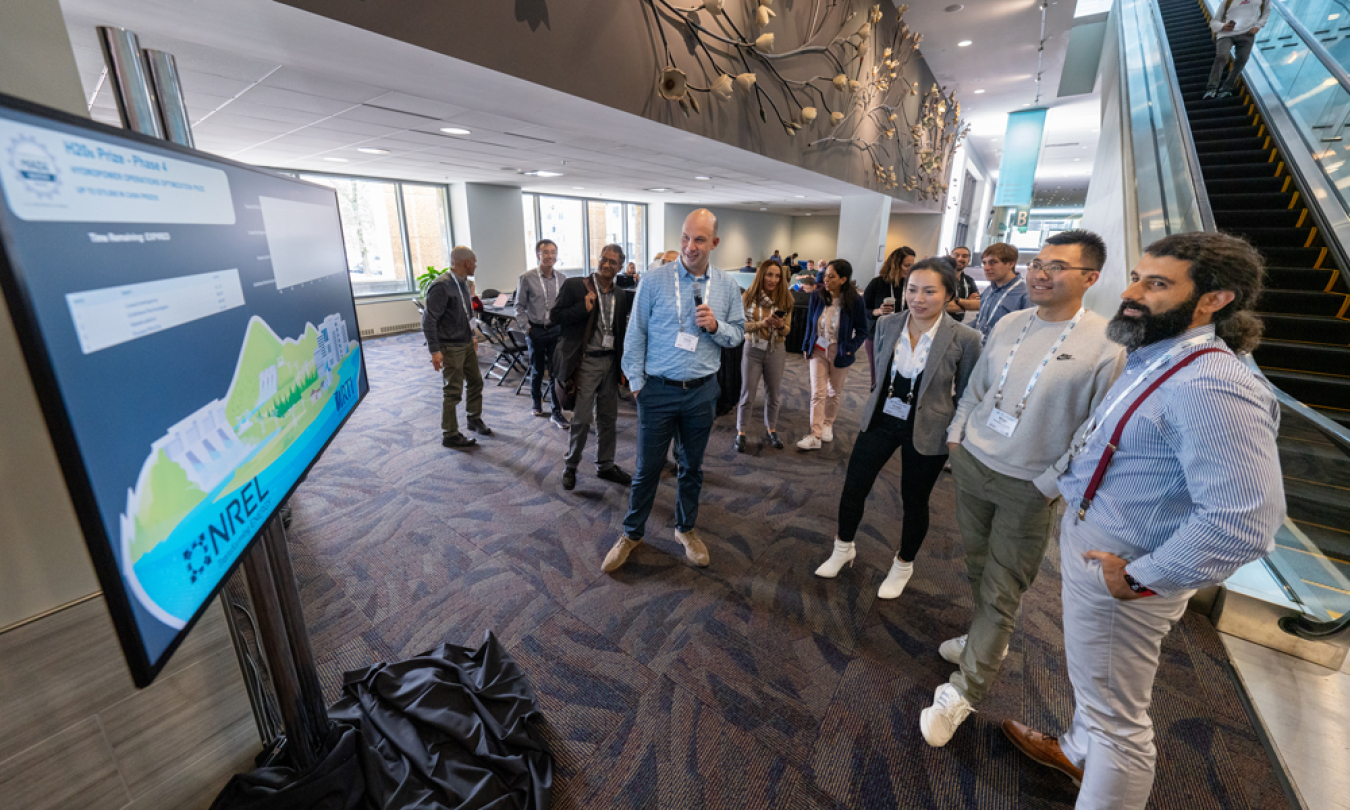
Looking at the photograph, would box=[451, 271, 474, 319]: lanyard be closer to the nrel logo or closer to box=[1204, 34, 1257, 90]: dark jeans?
the nrel logo

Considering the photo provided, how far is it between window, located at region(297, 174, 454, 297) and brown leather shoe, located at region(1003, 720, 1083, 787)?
969 centimetres

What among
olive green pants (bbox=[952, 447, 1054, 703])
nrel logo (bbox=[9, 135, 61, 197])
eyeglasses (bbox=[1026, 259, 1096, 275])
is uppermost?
nrel logo (bbox=[9, 135, 61, 197])

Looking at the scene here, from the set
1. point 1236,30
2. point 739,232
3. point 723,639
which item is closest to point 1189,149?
point 1236,30

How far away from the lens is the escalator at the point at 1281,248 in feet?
10.0

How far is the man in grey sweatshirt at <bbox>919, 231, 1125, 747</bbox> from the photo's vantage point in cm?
153

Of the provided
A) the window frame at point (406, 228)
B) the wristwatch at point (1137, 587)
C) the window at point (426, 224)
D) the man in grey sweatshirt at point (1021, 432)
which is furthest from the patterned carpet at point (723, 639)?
the window at point (426, 224)

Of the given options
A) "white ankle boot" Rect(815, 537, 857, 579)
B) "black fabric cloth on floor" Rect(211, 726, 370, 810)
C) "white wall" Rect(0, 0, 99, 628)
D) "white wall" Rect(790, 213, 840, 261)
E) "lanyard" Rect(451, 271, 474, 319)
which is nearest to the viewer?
"white wall" Rect(0, 0, 99, 628)

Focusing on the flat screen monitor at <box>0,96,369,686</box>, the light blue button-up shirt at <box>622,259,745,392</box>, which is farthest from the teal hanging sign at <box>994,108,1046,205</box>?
the flat screen monitor at <box>0,96,369,686</box>

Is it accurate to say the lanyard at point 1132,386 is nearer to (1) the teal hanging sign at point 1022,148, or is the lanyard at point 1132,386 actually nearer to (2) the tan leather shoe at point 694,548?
(2) the tan leather shoe at point 694,548

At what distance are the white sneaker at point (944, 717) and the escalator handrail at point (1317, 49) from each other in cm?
484

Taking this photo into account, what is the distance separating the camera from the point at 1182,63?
6414 mm

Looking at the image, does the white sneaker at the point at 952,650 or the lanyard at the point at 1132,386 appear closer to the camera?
the lanyard at the point at 1132,386

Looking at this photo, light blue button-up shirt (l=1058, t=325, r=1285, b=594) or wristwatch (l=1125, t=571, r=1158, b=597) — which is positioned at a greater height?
light blue button-up shirt (l=1058, t=325, r=1285, b=594)

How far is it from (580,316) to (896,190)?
7.82 m
